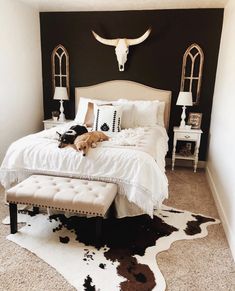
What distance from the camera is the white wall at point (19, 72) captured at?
3580mm

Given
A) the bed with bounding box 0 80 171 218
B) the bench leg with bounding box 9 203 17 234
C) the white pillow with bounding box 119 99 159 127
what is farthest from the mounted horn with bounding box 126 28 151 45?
the bench leg with bounding box 9 203 17 234

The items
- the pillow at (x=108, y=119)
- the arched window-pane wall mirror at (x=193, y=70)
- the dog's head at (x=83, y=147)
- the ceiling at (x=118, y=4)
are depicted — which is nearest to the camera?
the dog's head at (x=83, y=147)

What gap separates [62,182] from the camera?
7.77 feet

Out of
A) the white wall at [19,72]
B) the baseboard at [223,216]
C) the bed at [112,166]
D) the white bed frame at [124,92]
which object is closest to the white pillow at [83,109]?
the white bed frame at [124,92]

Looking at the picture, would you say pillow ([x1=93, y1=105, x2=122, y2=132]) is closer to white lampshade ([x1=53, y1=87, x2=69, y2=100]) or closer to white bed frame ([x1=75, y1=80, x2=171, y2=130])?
white bed frame ([x1=75, y1=80, x2=171, y2=130])

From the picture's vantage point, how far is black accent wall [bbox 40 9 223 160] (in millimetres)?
3889

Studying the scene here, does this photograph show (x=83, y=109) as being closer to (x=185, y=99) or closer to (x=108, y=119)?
(x=108, y=119)

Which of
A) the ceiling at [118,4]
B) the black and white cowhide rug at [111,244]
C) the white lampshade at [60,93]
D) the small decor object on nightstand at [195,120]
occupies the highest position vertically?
the ceiling at [118,4]

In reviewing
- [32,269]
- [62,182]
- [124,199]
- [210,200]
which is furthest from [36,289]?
[210,200]

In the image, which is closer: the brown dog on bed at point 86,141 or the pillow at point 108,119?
the brown dog on bed at point 86,141

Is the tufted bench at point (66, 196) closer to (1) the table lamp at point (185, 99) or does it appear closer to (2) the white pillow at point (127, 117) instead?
(2) the white pillow at point (127, 117)

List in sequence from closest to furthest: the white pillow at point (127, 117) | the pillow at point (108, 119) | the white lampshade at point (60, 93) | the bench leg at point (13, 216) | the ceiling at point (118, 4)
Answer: the bench leg at point (13, 216)
the pillow at point (108, 119)
the ceiling at point (118, 4)
the white pillow at point (127, 117)
the white lampshade at point (60, 93)

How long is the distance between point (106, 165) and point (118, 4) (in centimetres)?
253

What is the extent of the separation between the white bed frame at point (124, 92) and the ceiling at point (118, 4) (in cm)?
109
